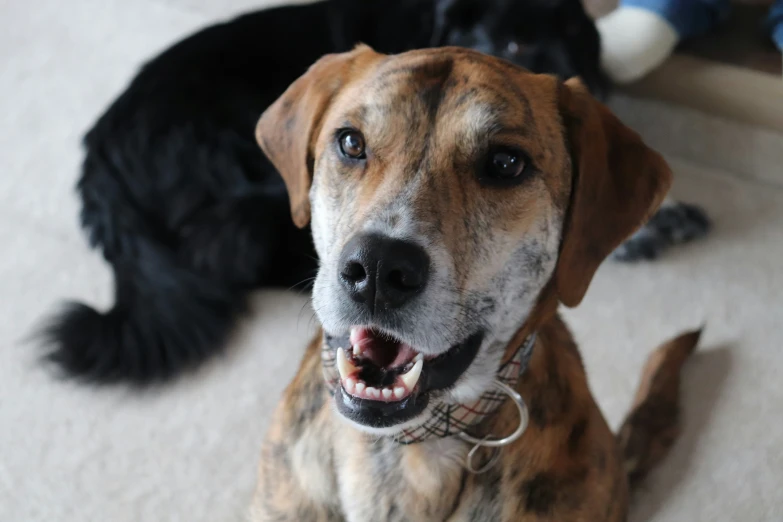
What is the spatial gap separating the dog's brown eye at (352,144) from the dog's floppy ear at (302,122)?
11 cm

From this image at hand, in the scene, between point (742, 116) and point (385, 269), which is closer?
point (385, 269)

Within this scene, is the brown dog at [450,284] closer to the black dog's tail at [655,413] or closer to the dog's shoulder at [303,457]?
the dog's shoulder at [303,457]

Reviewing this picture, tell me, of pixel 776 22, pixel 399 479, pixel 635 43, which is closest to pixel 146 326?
pixel 399 479

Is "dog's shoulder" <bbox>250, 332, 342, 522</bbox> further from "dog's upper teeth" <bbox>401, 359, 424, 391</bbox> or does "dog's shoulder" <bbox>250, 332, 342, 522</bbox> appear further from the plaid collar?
"dog's upper teeth" <bbox>401, 359, 424, 391</bbox>

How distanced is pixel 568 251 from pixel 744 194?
5.52ft

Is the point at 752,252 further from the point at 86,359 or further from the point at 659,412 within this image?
the point at 86,359

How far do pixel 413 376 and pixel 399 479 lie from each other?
9.1 inches

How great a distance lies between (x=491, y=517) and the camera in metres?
1.22

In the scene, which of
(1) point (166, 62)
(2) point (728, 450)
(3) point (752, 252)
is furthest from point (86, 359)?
(3) point (752, 252)

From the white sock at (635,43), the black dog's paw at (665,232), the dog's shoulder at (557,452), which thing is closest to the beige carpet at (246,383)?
the black dog's paw at (665,232)

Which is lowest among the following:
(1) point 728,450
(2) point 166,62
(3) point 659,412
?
(1) point 728,450

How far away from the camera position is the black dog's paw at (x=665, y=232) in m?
2.40

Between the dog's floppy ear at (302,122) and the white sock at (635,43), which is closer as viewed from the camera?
the dog's floppy ear at (302,122)

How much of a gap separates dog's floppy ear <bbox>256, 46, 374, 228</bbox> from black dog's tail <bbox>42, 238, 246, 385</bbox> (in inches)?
32.6
